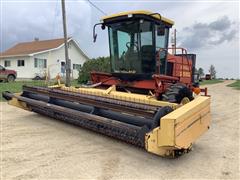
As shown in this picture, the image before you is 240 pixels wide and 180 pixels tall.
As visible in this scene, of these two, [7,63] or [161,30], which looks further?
[7,63]

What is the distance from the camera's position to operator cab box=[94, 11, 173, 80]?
6.66 meters

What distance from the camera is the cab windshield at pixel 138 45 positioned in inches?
265

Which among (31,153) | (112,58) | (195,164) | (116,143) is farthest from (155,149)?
(112,58)

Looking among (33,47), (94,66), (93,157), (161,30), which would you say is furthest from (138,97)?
(33,47)

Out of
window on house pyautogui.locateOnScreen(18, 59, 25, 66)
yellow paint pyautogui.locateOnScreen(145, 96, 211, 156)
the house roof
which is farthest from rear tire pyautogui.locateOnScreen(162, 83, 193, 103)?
window on house pyautogui.locateOnScreen(18, 59, 25, 66)

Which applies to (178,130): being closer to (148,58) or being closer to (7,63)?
(148,58)

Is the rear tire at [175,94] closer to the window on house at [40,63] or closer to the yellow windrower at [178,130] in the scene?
the yellow windrower at [178,130]

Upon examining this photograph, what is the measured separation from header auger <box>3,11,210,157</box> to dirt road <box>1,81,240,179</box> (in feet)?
0.84

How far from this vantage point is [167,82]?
22.1 ft

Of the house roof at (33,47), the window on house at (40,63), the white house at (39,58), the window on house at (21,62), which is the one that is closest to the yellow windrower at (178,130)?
the white house at (39,58)

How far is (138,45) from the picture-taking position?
6785 mm

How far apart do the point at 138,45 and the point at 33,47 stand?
2997 cm

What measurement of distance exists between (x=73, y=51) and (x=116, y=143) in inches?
1254

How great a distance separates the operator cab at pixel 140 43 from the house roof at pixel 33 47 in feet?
84.9
